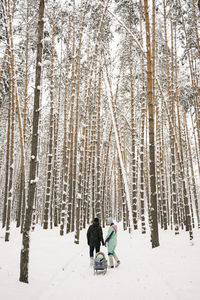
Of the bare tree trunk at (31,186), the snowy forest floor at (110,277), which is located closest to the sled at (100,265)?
the snowy forest floor at (110,277)

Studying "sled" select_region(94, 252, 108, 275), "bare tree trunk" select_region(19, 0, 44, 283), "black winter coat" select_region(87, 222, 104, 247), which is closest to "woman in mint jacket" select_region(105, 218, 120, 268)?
"black winter coat" select_region(87, 222, 104, 247)

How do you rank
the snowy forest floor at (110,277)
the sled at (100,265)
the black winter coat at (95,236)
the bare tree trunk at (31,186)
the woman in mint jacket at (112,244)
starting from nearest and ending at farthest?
the snowy forest floor at (110,277), the bare tree trunk at (31,186), the sled at (100,265), the woman in mint jacket at (112,244), the black winter coat at (95,236)

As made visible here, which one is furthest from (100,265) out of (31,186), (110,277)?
(31,186)

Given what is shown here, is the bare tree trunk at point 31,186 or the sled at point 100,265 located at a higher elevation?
the bare tree trunk at point 31,186

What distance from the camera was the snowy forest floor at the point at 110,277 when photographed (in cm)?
384

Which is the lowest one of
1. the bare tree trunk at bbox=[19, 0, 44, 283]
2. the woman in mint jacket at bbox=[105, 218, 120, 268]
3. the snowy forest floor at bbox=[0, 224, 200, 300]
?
the snowy forest floor at bbox=[0, 224, 200, 300]

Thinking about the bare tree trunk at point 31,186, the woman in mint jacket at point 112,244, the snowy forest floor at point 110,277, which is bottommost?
the snowy forest floor at point 110,277

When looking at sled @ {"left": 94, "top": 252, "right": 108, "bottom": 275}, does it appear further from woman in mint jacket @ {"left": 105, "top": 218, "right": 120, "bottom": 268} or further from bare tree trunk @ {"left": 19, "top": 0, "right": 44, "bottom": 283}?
bare tree trunk @ {"left": 19, "top": 0, "right": 44, "bottom": 283}

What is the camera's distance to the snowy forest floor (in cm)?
384

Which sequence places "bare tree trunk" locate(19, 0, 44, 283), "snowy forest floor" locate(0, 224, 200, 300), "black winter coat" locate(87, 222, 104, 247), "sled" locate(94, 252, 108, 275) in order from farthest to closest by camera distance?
"black winter coat" locate(87, 222, 104, 247), "sled" locate(94, 252, 108, 275), "bare tree trunk" locate(19, 0, 44, 283), "snowy forest floor" locate(0, 224, 200, 300)

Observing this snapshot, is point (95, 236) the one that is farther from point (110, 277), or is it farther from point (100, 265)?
point (110, 277)

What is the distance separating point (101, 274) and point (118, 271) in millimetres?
430

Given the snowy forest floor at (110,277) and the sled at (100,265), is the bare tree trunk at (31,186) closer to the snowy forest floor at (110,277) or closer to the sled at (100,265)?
the snowy forest floor at (110,277)

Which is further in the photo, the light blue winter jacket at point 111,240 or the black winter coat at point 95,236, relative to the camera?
the black winter coat at point 95,236
